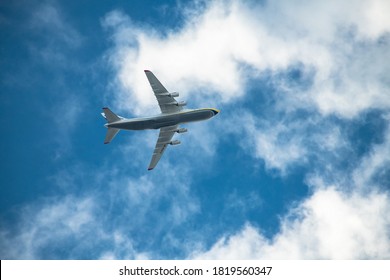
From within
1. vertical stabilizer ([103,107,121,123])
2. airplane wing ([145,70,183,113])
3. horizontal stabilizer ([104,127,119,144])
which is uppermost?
airplane wing ([145,70,183,113])

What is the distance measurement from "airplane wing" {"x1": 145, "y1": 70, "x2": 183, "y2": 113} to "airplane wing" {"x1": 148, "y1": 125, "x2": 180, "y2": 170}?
204 inches

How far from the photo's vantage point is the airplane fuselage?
4011 inches

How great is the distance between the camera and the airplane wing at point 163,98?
102 m

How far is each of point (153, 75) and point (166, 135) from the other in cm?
1599

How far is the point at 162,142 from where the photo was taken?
10981 cm

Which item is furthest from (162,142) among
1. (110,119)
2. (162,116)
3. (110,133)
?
(110,119)

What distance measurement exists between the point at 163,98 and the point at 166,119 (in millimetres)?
4963

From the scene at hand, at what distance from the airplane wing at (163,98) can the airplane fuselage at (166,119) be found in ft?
5.59

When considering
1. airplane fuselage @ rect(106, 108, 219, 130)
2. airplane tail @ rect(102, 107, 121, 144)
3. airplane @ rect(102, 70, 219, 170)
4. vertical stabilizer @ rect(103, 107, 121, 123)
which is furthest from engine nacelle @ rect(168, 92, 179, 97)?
vertical stabilizer @ rect(103, 107, 121, 123)

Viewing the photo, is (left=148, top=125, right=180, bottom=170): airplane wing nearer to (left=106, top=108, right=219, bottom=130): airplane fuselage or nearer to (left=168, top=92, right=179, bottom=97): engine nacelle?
(left=106, top=108, right=219, bottom=130): airplane fuselage

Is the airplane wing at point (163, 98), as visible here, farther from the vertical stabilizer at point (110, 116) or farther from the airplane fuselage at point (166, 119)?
the vertical stabilizer at point (110, 116)
